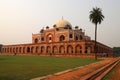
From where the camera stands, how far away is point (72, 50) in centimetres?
6638

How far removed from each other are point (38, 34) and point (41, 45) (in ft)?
39.5

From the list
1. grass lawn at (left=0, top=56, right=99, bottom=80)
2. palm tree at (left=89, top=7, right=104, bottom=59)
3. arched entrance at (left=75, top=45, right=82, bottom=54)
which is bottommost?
grass lawn at (left=0, top=56, right=99, bottom=80)

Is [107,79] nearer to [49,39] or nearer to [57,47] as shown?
[57,47]

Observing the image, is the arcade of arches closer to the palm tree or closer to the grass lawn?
the palm tree

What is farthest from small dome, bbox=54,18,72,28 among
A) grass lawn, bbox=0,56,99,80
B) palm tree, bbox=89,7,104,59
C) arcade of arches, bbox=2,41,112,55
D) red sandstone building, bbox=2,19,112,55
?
grass lawn, bbox=0,56,99,80

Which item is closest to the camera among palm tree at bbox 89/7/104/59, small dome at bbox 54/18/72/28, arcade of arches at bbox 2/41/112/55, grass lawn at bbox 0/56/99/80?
grass lawn at bbox 0/56/99/80

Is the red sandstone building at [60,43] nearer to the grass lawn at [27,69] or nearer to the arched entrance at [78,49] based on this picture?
the arched entrance at [78,49]

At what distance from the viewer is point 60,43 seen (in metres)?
70.1

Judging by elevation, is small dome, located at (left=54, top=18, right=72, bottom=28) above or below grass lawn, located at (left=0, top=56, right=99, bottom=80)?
above

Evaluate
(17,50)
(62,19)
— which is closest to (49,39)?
(62,19)

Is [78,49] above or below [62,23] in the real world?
below

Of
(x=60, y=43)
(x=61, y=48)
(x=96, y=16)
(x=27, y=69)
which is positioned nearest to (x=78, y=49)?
(x=61, y=48)

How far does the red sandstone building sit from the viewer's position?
63731mm

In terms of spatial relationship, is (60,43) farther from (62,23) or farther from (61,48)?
(62,23)
